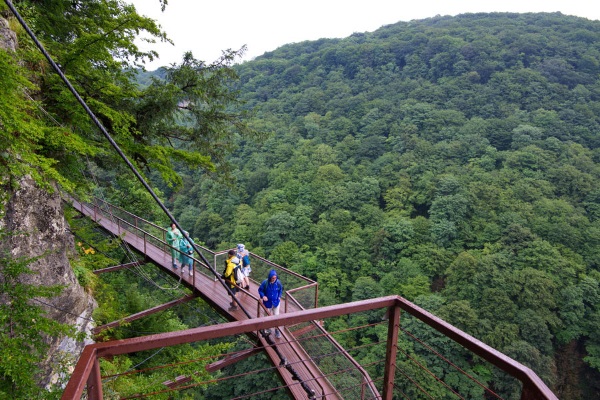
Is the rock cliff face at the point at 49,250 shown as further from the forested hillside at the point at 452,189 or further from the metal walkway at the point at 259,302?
the forested hillside at the point at 452,189

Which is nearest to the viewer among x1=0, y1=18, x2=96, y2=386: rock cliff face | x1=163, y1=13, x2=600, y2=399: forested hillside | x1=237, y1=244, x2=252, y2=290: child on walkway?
x1=0, y1=18, x2=96, y2=386: rock cliff face

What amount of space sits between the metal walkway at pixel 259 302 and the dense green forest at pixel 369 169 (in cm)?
84

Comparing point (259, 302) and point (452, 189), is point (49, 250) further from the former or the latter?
point (452, 189)

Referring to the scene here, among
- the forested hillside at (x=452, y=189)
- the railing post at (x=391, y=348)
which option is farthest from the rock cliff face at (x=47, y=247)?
the forested hillside at (x=452, y=189)

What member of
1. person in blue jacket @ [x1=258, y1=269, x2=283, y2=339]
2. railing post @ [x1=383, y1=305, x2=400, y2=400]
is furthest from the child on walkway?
railing post @ [x1=383, y1=305, x2=400, y2=400]

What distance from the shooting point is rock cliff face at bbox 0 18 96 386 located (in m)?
→ 4.41

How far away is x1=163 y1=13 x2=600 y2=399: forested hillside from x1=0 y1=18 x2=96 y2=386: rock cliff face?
5.32m

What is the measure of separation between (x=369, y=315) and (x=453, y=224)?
42.4ft

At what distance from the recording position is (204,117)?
26.9 feet

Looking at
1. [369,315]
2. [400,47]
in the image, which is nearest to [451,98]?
[400,47]

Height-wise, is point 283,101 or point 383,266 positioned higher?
point 283,101

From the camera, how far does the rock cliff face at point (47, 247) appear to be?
14.5 feet

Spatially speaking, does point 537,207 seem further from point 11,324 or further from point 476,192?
point 11,324

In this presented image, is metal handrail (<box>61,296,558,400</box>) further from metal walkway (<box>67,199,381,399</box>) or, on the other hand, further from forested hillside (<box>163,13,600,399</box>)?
forested hillside (<box>163,13,600,399</box>)
